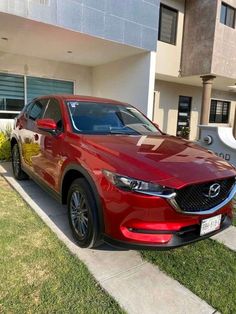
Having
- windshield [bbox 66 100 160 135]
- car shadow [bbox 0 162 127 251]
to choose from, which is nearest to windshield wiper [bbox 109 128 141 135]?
windshield [bbox 66 100 160 135]

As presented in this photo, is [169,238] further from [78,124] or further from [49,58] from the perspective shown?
[49,58]

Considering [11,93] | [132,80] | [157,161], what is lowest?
[157,161]

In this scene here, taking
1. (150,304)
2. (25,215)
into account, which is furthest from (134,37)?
(150,304)

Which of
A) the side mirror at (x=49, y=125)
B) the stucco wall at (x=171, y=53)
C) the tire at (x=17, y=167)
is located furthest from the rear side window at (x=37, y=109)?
the stucco wall at (x=171, y=53)

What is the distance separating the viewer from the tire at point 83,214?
A: 107 inches

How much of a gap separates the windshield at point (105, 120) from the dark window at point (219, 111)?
13065mm

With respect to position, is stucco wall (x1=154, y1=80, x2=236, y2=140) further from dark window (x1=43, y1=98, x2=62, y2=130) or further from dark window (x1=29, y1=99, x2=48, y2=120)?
dark window (x1=43, y1=98, x2=62, y2=130)

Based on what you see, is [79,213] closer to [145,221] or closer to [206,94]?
[145,221]

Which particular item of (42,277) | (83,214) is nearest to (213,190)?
(83,214)

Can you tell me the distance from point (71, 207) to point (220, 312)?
6.00 ft

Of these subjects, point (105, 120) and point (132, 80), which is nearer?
point (105, 120)

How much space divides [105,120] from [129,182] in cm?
163

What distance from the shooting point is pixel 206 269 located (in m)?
2.79

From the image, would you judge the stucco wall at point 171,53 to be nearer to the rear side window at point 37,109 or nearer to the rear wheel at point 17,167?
Answer: the rear side window at point 37,109
